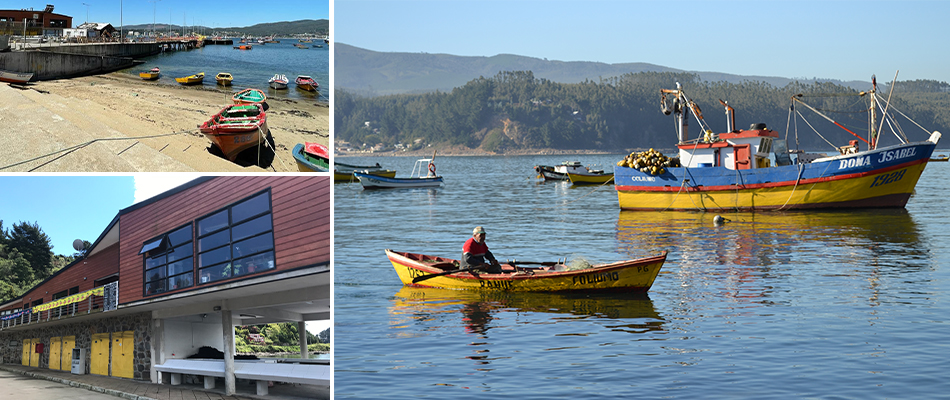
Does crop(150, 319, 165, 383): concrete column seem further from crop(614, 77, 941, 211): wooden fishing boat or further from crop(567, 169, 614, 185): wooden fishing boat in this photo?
crop(567, 169, 614, 185): wooden fishing boat

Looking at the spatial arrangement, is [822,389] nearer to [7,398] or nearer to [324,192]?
[324,192]

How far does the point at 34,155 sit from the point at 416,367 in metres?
7.34

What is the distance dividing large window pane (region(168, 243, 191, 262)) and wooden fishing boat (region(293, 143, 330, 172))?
455cm

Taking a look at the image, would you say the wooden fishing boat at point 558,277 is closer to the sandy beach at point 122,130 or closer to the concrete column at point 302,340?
the sandy beach at point 122,130

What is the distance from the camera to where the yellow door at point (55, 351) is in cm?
3309

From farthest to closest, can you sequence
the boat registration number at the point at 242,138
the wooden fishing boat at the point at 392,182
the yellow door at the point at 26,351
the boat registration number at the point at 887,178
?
the wooden fishing boat at the point at 392,182
the yellow door at the point at 26,351
the boat registration number at the point at 887,178
the boat registration number at the point at 242,138

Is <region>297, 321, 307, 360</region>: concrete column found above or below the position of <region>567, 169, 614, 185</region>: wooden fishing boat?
below

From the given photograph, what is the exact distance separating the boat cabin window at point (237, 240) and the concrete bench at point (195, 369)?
346 cm

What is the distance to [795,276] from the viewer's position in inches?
751

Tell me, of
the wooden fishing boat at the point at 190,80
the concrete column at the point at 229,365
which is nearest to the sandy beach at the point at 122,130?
the concrete column at the point at 229,365

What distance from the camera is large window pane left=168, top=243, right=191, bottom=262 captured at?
18.8 meters

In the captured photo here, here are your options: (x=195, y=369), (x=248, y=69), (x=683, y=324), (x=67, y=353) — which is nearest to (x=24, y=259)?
(x=248, y=69)

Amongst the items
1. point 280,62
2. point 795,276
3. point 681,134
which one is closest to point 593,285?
point 795,276

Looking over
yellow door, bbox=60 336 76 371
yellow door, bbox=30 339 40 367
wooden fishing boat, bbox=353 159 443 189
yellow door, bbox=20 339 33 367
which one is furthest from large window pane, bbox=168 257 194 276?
wooden fishing boat, bbox=353 159 443 189
